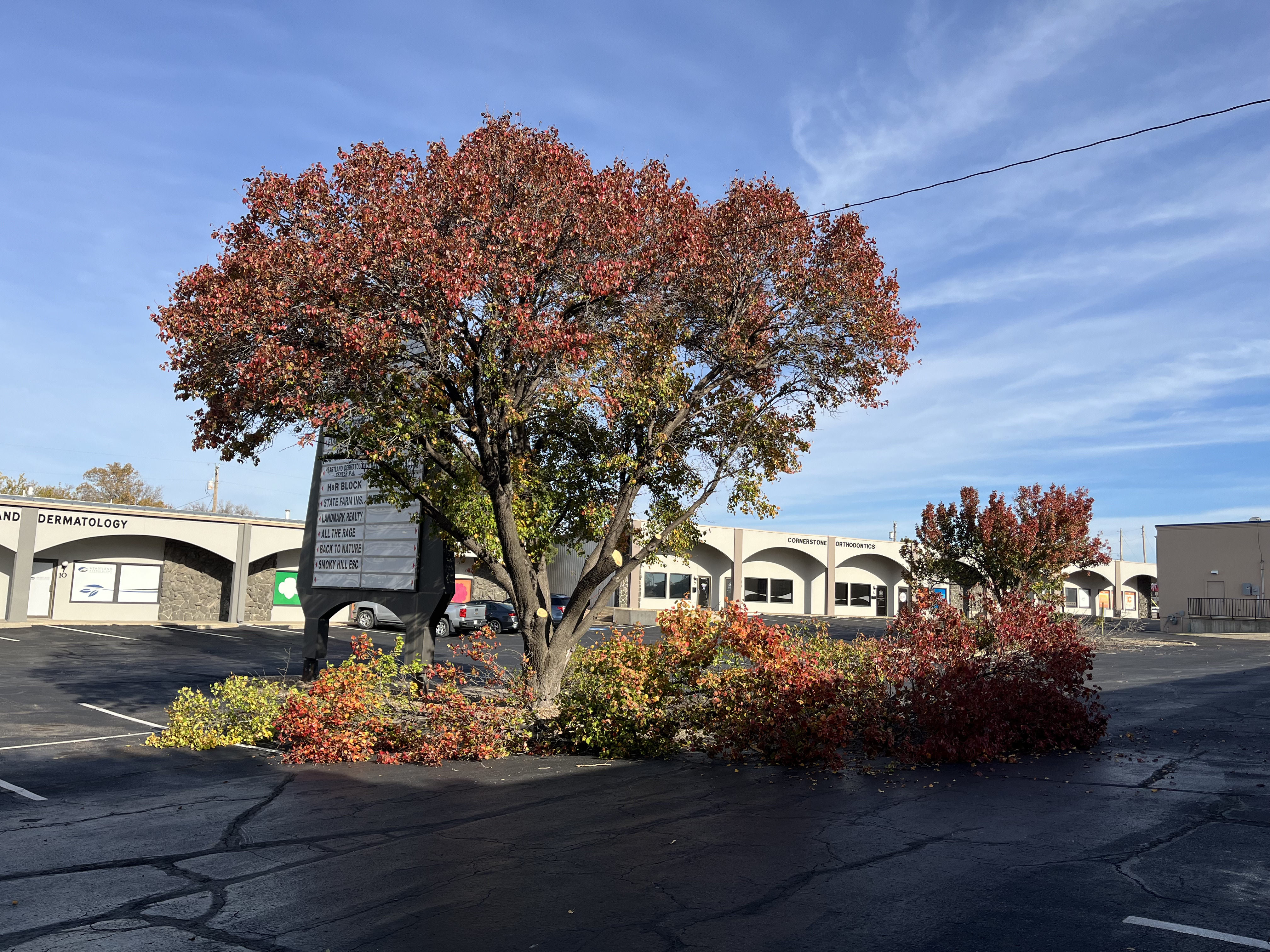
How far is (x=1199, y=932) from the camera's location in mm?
4766

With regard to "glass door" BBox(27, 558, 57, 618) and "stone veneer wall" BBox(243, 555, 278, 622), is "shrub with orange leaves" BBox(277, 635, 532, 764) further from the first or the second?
"stone veneer wall" BBox(243, 555, 278, 622)

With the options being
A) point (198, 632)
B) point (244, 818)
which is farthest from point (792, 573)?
point (244, 818)

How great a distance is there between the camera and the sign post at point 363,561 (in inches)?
608

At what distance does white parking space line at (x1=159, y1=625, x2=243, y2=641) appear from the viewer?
105 feet

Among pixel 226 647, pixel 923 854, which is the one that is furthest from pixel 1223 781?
pixel 226 647

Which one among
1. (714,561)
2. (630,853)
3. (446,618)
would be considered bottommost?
(630,853)

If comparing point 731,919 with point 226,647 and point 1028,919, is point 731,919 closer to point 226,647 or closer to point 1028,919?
point 1028,919

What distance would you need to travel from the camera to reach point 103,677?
66.1ft

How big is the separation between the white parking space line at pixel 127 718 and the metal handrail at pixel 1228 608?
51.4m

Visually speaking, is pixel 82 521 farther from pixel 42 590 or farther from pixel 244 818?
pixel 244 818

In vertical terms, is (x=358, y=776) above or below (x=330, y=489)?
below

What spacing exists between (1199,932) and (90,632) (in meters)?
33.5

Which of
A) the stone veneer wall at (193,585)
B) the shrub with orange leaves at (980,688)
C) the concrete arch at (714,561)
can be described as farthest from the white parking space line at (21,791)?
the concrete arch at (714,561)

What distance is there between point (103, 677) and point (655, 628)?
20.9 m
